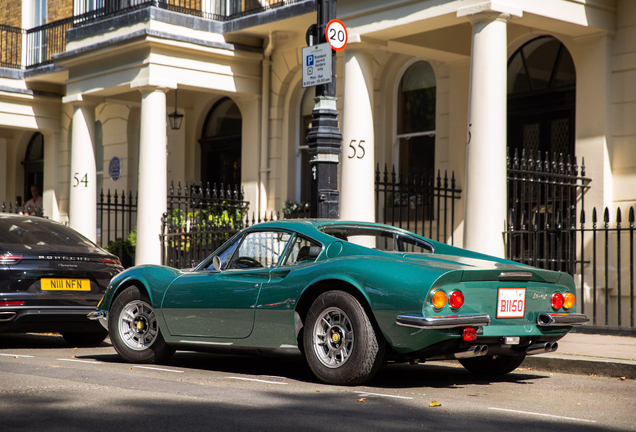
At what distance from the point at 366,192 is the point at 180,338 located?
17.9ft

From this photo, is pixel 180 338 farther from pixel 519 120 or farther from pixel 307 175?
pixel 307 175

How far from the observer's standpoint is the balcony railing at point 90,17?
15.7m

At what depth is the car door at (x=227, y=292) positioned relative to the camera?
21.6 ft

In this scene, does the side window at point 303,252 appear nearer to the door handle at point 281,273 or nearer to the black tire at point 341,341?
the door handle at point 281,273

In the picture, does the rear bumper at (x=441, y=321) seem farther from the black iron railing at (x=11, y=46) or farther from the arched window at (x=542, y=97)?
the black iron railing at (x=11, y=46)

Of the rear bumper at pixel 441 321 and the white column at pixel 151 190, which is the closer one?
the rear bumper at pixel 441 321

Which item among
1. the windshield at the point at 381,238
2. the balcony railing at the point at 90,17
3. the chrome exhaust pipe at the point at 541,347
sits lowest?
the chrome exhaust pipe at the point at 541,347

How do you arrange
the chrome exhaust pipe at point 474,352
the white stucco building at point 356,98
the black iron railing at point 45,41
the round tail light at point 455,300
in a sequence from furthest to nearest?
the black iron railing at point 45,41, the white stucco building at point 356,98, the chrome exhaust pipe at point 474,352, the round tail light at point 455,300

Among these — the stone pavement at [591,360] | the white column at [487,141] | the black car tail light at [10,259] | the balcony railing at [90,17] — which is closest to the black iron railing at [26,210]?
the balcony railing at [90,17]

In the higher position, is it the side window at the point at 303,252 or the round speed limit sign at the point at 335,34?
the round speed limit sign at the point at 335,34

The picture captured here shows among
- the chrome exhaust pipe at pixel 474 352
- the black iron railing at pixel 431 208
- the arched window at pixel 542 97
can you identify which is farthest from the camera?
the black iron railing at pixel 431 208

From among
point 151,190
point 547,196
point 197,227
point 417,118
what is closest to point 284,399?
point 547,196

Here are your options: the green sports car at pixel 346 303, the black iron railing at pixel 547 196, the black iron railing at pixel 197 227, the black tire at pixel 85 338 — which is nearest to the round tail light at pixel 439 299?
the green sports car at pixel 346 303

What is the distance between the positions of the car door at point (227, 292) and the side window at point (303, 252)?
0.34 ft
